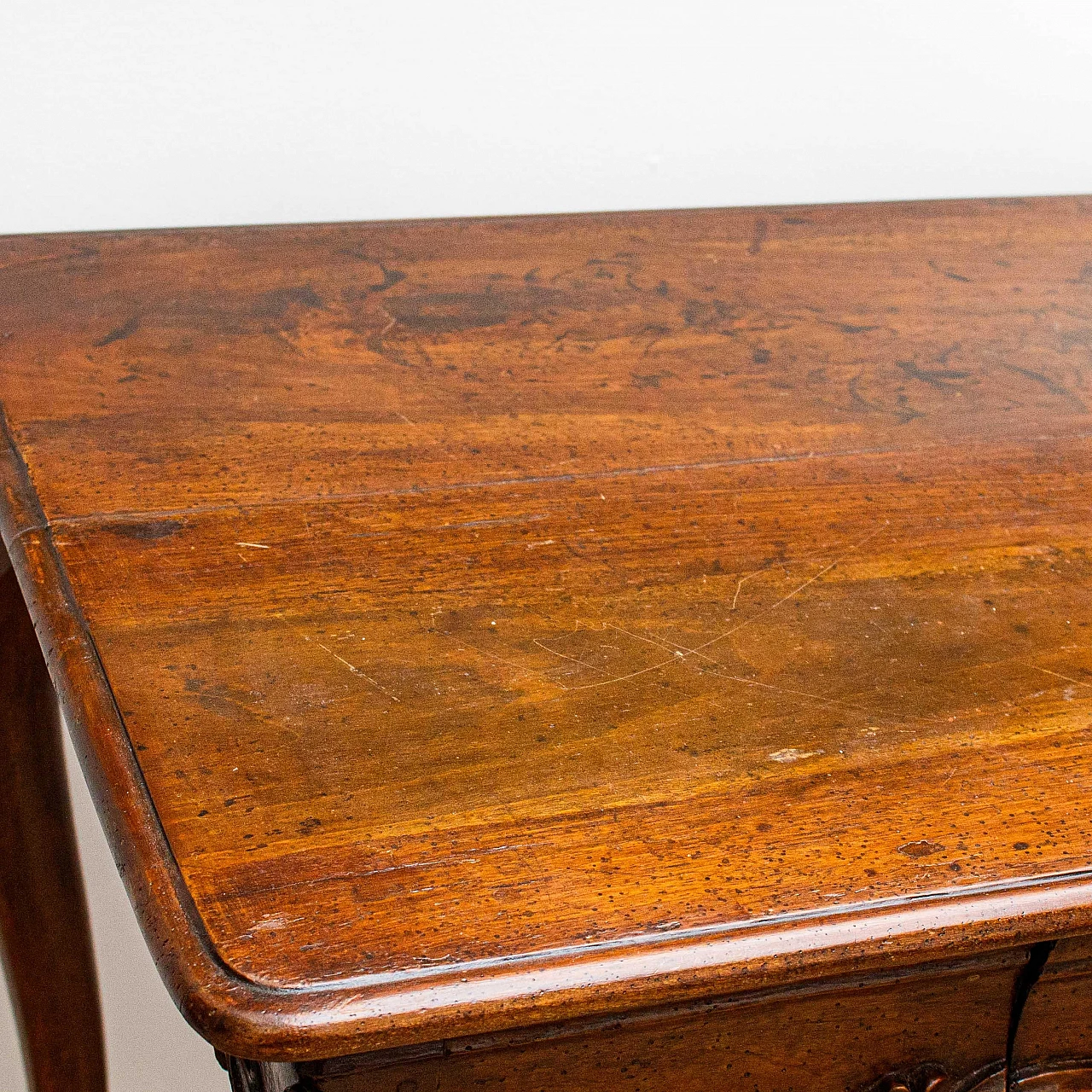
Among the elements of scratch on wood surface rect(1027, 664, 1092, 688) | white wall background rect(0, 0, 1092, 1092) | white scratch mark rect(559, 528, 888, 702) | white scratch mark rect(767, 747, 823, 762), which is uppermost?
white wall background rect(0, 0, 1092, 1092)

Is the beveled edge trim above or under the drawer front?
above

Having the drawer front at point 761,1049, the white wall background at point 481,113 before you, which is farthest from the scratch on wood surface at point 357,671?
the white wall background at point 481,113

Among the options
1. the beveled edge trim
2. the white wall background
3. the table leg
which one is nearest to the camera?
the beveled edge trim

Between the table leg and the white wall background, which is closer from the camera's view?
the table leg

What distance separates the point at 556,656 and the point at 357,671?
0.31 ft

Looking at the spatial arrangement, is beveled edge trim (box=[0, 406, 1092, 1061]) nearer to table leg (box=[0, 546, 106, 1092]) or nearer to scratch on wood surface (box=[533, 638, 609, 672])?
scratch on wood surface (box=[533, 638, 609, 672])

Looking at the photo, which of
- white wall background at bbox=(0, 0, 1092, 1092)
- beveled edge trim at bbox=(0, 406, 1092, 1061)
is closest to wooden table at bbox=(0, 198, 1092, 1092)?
beveled edge trim at bbox=(0, 406, 1092, 1061)

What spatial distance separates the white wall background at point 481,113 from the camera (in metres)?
1.23

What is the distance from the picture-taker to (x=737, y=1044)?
0.58 metres

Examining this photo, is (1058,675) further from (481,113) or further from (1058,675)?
(481,113)

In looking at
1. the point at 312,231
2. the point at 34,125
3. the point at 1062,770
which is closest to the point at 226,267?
the point at 312,231

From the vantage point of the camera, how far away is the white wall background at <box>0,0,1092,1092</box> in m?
1.23

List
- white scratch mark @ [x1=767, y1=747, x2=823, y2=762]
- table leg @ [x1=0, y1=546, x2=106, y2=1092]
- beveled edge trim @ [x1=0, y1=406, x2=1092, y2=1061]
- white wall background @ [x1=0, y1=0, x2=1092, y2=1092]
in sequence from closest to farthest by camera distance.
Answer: beveled edge trim @ [x1=0, y1=406, x2=1092, y2=1061] < white scratch mark @ [x1=767, y1=747, x2=823, y2=762] < table leg @ [x1=0, y1=546, x2=106, y2=1092] < white wall background @ [x1=0, y1=0, x2=1092, y2=1092]

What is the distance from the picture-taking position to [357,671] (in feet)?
2.07
